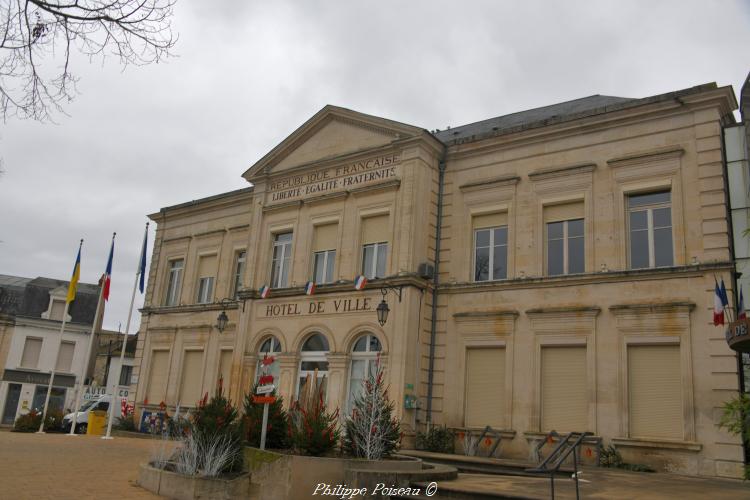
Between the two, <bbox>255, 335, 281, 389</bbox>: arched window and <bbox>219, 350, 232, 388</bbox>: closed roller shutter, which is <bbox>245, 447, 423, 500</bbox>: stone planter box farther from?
<bbox>219, 350, 232, 388</bbox>: closed roller shutter

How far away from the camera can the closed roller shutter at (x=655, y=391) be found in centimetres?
1432

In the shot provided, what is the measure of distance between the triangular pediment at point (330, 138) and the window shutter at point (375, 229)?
2231mm

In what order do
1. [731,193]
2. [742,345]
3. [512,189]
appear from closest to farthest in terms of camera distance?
[742,345] < [731,193] < [512,189]

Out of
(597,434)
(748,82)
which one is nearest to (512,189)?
(597,434)

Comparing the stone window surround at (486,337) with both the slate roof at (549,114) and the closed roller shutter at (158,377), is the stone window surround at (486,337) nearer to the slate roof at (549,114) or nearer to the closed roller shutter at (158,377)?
the slate roof at (549,114)

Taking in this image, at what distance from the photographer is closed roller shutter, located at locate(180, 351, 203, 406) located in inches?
966

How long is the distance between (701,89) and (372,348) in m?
10.6

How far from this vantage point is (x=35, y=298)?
3791 centimetres

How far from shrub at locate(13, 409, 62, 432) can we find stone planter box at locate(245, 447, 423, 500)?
51.2 feet

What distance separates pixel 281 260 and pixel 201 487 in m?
12.2

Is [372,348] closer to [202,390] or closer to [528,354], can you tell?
[528,354]

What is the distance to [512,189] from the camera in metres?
18.0

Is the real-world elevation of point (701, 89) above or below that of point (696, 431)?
above

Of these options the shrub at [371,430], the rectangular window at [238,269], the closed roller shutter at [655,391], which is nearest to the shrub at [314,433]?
the shrub at [371,430]
